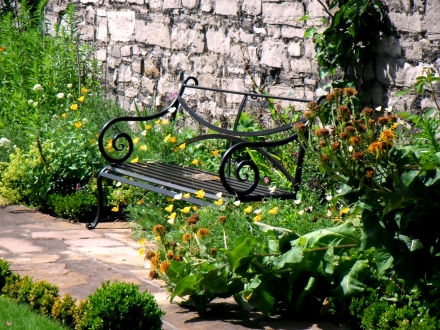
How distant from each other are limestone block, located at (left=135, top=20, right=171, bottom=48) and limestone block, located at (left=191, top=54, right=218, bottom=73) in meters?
0.47

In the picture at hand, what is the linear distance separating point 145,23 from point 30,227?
305 cm

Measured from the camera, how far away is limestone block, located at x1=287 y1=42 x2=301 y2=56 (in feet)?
20.8

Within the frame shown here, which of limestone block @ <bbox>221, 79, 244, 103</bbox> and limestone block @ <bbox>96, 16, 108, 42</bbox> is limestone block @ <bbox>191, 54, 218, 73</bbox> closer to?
limestone block @ <bbox>221, 79, 244, 103</bbox>

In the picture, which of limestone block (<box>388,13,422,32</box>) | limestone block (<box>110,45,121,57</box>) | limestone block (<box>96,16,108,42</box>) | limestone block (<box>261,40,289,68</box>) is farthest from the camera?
limestone block (<box>96,16,108,42</box>)

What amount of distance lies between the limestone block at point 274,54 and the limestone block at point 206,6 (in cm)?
83

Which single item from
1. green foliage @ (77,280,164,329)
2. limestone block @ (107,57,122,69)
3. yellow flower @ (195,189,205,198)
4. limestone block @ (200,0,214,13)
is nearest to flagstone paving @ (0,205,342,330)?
green foliage @ (77,280,164,329)

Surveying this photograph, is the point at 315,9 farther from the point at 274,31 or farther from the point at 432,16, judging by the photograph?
the point at 432,16

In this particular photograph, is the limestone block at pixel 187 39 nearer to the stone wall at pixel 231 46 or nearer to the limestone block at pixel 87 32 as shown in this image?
the stone wall at pixel 231 46

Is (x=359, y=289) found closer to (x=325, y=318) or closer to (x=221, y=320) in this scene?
(x=325, y=318)

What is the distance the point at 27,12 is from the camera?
891cm

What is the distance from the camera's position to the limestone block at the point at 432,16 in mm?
5137

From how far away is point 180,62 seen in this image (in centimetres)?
754

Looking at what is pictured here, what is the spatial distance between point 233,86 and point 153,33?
4.44 feet

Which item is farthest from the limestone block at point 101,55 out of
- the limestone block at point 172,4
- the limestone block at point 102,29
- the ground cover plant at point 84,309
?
the ground cover plant at point 84,309
